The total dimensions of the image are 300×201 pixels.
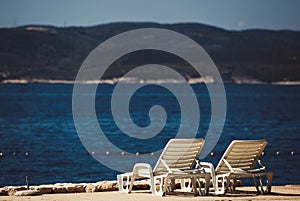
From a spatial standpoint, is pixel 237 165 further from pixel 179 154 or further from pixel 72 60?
pixel 72 60

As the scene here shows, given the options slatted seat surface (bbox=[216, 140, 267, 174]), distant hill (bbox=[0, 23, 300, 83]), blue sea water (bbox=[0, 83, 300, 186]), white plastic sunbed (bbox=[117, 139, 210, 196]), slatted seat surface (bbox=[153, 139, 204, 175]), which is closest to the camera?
white plastic sunbed (bbox=[117, 139, 210, 196])

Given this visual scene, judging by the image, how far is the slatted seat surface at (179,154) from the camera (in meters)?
12.1

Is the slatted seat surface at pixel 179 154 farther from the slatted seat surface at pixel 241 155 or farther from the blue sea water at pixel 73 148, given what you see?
the blue sea water at pixel 73 148

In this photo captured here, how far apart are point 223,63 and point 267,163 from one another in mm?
160920

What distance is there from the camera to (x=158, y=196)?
1167 centimetres

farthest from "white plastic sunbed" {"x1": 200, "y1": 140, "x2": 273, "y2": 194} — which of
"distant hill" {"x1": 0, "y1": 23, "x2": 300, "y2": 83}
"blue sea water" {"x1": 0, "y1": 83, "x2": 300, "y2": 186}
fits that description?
"distant hill" {"x1": 0, "y1": 23, "x2": 300, "y2": 83}

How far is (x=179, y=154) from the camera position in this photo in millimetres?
12180

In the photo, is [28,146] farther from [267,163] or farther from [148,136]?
[267,163]

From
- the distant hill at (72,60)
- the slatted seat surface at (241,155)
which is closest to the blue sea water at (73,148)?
the slatted seat surface at (241,155)

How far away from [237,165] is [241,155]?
161 millimetres

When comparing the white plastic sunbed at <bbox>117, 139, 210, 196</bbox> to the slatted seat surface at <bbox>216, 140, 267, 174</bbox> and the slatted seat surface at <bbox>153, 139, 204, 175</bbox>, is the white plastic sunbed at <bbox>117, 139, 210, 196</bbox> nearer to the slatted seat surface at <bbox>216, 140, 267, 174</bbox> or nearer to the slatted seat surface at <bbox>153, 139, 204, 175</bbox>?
the slatted seat surface at <bbox>153, 139, 204, 175</bbox>

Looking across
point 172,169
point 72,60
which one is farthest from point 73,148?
point 72,60

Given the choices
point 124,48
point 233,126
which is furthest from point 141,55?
point 233,126

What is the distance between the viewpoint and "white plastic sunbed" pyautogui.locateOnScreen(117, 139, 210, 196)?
11.9m
